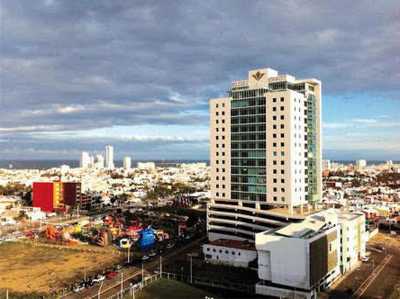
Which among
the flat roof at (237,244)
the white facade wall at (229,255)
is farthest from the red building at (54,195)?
the white facade wall at (229,255)

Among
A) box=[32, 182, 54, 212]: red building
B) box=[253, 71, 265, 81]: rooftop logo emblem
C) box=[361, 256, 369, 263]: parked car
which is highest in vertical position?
box=[253, 71, 265, 81]: rooftop logo emblem

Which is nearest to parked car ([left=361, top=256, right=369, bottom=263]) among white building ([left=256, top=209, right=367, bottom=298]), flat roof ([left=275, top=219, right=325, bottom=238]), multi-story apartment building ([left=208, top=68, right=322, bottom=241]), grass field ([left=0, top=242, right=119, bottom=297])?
white building ([left=256, top=209, right=367, bottom=298])

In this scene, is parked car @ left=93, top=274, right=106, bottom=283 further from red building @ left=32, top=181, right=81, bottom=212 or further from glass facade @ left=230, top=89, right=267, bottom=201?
red building @ left=32, top=181, right=81, bottom=212

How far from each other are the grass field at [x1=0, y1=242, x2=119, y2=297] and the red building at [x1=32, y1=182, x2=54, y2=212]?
3851 centimetres

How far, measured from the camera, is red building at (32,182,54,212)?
4060 inches

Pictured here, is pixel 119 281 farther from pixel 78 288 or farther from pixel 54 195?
pixel 54 195

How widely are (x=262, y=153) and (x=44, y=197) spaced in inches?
2669

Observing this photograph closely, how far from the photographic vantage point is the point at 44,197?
104 m

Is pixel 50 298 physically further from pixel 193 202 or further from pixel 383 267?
pixel 193 202

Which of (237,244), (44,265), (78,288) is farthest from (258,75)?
(44,265)

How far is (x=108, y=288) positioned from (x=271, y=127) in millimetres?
28877

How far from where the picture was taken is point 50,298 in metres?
39.2

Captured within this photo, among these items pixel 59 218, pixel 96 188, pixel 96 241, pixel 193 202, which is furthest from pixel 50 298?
pixel 96 188

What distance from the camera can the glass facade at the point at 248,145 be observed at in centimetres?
5659
